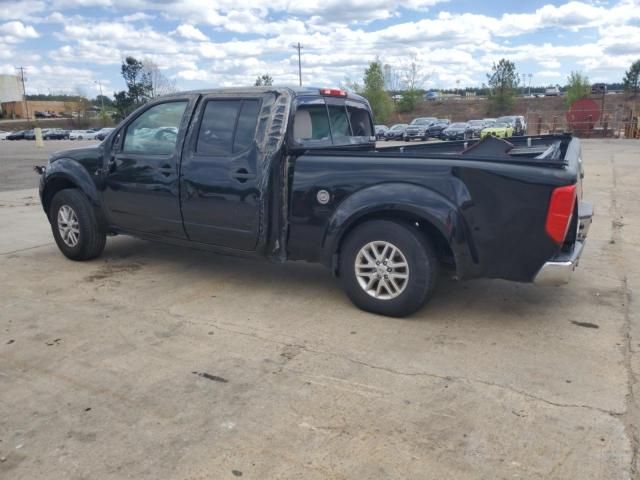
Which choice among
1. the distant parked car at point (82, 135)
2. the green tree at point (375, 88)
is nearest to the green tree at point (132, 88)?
the distant parked car at point (82, 135)

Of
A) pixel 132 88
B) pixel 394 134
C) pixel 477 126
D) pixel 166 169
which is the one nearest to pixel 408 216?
pixel 166 169

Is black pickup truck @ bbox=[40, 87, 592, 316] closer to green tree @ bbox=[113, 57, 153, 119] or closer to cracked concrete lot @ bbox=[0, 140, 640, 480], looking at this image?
cracked concrete lot @ bbox=[0, 140, 640, 480]

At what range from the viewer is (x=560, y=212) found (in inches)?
153

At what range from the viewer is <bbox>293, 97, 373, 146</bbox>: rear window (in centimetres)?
506

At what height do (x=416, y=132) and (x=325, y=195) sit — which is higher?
(x=325, y=195)

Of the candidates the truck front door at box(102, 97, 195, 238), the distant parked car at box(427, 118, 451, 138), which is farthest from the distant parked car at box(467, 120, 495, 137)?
the truck front door at box(102, 97, 195, 238)

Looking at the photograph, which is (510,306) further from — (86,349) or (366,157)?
(86,349)

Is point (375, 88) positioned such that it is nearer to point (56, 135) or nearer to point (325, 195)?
point (56, 135)

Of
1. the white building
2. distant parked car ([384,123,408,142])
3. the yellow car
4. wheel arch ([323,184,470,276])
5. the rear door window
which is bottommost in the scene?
distant parked car ([384,123,408,142])

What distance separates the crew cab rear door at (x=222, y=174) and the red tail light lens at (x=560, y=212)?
228cm

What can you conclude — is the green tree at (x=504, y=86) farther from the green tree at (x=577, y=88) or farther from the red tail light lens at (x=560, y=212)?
the red tail light lens at (x=560, y=212)

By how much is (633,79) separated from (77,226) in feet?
257

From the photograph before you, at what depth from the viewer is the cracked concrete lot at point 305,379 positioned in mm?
2729

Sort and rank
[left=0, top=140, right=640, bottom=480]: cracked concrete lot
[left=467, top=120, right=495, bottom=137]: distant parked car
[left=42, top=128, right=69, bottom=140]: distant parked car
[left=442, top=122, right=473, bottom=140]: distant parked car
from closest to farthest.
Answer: [left=0, top=140, right=640, bottom=480]: cracked concrete lot
[left=467, top=120, right=495, bottom=137]: distant parked car
[left=442, top=122, right=473, bottom=140]: distant parked car
[left=42, top=128, right=69, bottom=140]: distant parked car
